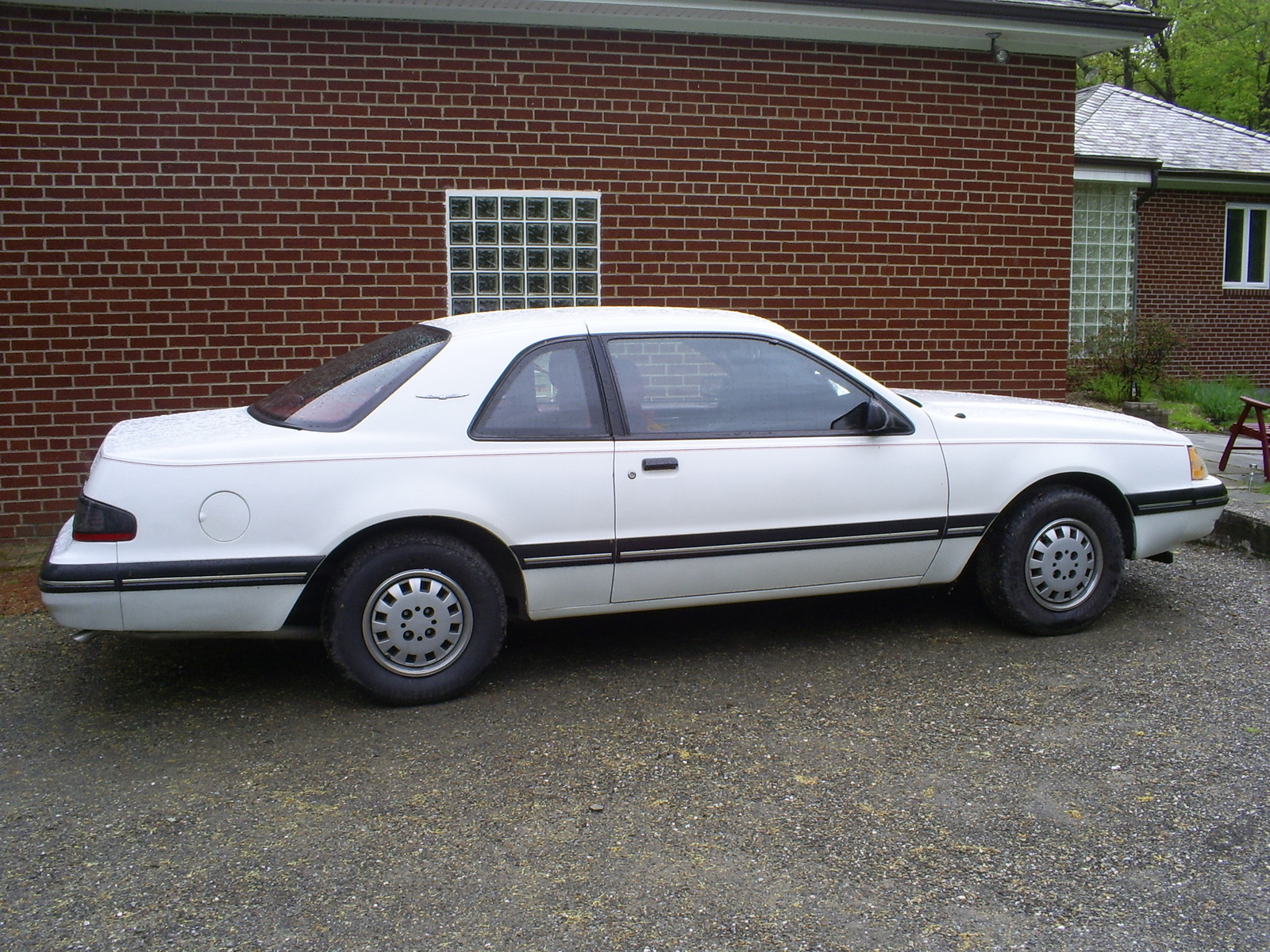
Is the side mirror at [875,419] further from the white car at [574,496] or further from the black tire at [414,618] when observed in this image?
the black tire at [414,618]

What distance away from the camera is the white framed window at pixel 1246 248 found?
18.4m

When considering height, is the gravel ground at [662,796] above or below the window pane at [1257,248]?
below

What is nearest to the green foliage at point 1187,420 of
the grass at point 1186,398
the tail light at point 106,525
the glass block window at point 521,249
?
the grass at point 1186,398

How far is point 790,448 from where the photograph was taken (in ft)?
15.7

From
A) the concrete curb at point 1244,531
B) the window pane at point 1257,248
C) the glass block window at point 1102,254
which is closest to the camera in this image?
the concrete curb at point 1244,531

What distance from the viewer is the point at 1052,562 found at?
5145mm

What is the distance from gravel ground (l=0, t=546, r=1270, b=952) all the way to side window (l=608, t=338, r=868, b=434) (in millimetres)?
1051

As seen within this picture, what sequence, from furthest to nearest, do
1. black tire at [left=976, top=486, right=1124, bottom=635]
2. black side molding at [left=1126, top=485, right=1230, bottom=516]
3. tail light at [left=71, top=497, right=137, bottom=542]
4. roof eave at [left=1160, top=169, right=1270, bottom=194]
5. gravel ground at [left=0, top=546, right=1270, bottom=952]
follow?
roof eave at [left=1160, top=169, right=1270, bottom=194], black side molding at [left=1126, top=485, right=1230, bottom=516], black tire at [left=976, top=486, right=1124, bottom=635], tail light at [left=71, top=497, right=137, bottom=542], gravel ground at [left=0, top=546, right=1270, bottom=952]

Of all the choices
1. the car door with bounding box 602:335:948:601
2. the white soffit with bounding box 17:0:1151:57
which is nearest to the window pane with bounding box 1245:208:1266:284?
the white soffit with bounding box 17:0:1151:57

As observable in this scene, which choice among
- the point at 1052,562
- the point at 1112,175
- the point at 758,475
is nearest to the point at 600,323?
the point at 758,475

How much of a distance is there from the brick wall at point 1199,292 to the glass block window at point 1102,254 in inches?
14.5

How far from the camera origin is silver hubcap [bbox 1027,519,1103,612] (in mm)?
5133

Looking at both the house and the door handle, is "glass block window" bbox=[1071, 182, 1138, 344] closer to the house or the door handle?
the house

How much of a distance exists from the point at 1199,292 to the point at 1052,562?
15.1 m
